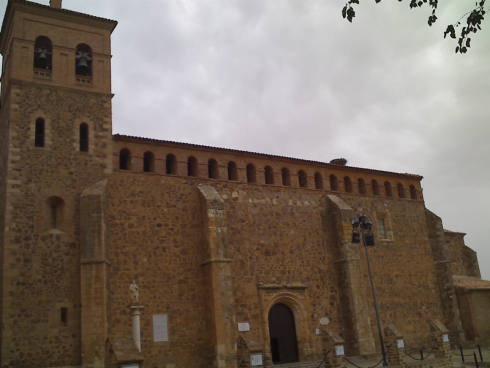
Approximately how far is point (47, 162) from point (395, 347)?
51.3ft

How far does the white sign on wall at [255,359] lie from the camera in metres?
17.9

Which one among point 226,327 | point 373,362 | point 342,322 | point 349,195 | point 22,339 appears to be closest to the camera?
point 22,339

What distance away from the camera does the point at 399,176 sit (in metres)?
28.4

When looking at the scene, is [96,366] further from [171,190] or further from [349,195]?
[349,195]

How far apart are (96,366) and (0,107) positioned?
11.4 meters

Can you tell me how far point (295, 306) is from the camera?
22062 millimetres

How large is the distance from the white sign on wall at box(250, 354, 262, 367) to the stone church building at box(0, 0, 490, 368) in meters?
0.04

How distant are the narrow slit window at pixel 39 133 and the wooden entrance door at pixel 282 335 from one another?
11942mm

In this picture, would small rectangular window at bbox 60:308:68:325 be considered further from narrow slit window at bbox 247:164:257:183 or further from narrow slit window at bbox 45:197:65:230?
narrow slit window at bbox 247:164:257:183

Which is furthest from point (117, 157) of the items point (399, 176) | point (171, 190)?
point (399, 176)

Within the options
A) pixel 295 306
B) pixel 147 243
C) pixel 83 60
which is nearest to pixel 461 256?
pixel 295 306

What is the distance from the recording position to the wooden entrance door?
21.4m

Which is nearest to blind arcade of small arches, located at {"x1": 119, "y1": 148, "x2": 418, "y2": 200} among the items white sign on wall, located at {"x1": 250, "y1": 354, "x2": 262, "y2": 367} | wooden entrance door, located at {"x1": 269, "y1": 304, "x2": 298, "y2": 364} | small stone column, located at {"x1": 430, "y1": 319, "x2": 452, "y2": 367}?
wooden entrance door, located at {"x1": 269, "y1": 304, "x2": 298, "y2": 364}

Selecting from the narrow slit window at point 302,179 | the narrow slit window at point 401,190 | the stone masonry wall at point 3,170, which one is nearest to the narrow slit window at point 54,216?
the stone masonry wall at point 3,170
